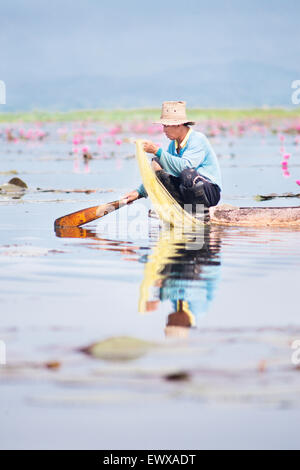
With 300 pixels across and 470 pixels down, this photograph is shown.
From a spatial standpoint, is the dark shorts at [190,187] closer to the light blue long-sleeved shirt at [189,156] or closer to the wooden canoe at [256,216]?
the light blue long-sleeved shirt at [189,156]

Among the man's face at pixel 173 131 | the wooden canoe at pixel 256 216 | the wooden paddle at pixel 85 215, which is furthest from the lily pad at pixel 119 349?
the wooden canoe at pixel 256 216

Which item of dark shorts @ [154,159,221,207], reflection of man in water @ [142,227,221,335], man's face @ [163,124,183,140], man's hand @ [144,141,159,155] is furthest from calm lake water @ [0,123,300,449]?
man's face @ [163,124,183,140]

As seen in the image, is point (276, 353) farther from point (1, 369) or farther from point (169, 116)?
point (169, 116)

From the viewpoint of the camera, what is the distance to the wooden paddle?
9859mm

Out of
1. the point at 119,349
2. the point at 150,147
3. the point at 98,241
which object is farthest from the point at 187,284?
the point at 150,147

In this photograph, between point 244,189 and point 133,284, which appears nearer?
point 133,284

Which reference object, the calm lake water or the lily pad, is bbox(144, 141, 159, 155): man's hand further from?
the lily pad

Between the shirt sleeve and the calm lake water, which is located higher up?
the shirt sleeve

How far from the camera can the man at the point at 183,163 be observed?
30.4 feet

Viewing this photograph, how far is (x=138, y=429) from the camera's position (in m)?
3.85

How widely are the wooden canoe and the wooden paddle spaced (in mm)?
1100

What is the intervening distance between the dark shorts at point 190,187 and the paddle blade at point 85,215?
60 cm
